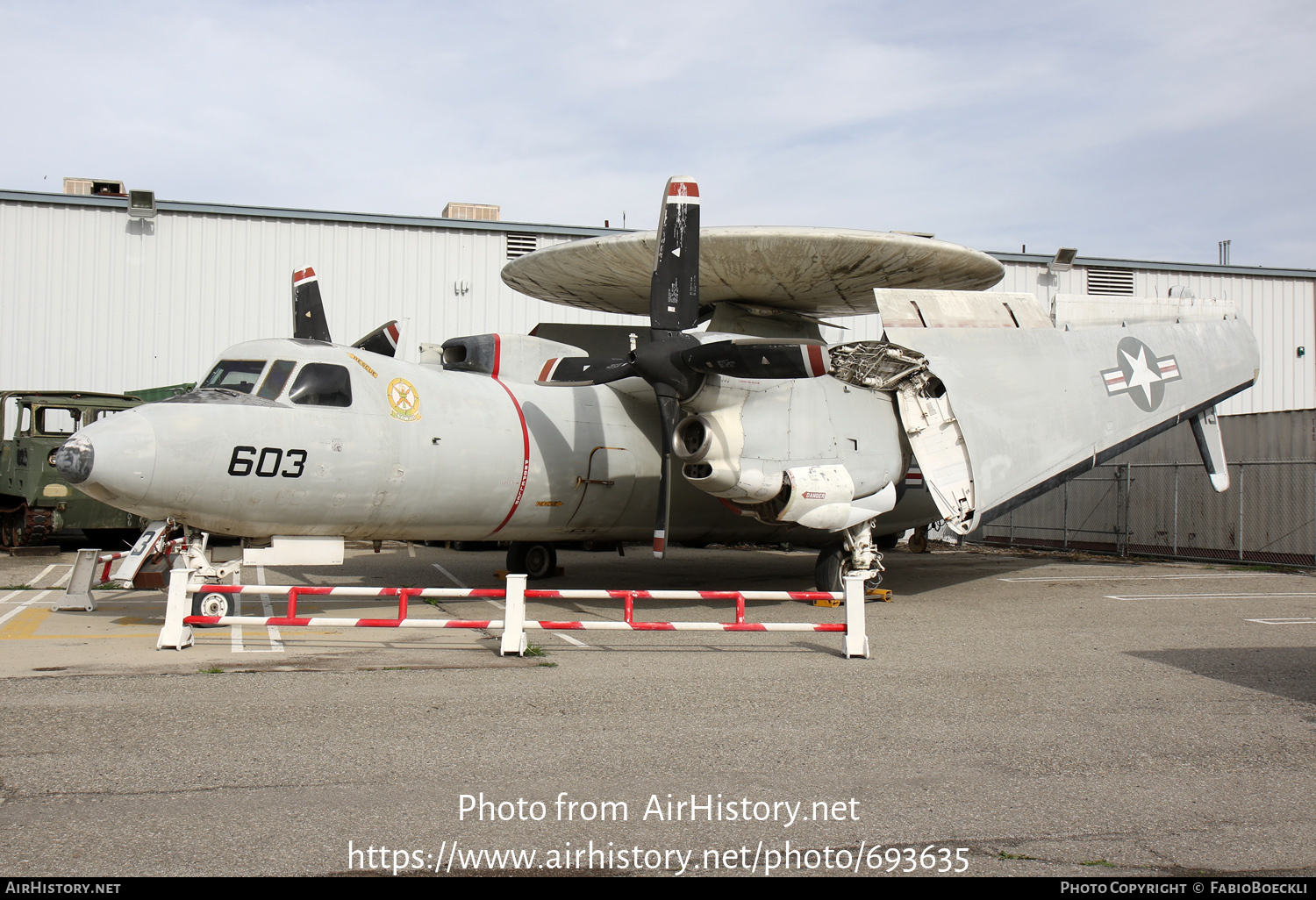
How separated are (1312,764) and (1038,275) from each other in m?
26.1

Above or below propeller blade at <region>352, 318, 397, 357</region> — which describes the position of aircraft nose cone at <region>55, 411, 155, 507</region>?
below

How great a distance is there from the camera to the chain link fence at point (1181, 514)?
20328mm

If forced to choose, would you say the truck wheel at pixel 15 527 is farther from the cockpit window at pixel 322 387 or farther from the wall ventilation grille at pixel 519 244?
the cockpit window at pixel 322 387

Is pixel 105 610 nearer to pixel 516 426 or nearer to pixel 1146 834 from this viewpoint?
pixel 516 426

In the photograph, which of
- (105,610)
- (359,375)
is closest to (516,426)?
(359,375)

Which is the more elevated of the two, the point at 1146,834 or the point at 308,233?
the point at 308,233

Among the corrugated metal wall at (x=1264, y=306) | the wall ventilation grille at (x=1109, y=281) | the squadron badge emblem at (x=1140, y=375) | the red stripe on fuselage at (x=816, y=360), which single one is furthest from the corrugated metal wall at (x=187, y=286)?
the wall ventilation grille at (x=1109, y=281)

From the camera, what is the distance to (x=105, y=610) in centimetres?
1240

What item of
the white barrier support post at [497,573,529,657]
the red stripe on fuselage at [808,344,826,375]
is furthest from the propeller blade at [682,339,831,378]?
the white barrier support post at [497,573,529,657]

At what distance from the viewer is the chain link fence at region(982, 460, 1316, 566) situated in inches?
800

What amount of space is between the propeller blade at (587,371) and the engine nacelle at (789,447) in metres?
1.02

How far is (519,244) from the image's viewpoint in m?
26.2

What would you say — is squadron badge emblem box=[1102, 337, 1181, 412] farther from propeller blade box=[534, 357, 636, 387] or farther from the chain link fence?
propeller blade box=[534, 357, 636, 387]

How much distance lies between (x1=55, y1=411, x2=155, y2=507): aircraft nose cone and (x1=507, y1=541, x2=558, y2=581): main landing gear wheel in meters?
7.41
